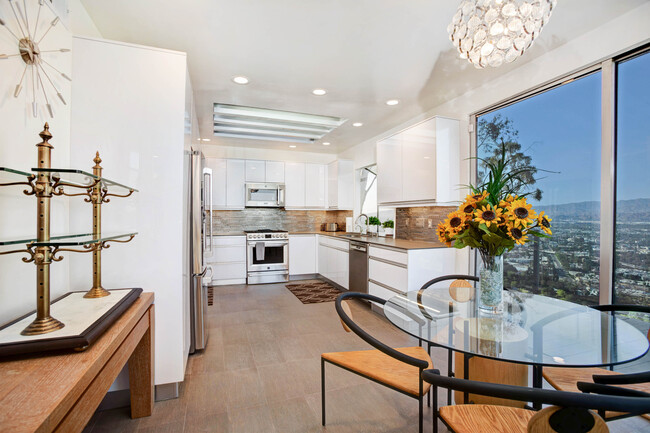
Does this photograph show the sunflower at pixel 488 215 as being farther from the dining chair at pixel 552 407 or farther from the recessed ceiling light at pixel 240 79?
the recessed ceiling light at pixel 240 79

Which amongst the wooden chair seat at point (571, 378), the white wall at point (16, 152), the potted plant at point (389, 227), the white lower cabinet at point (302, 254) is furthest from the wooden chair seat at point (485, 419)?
the white lower cabinet at point (302, 254)

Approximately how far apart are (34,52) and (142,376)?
1.83 metres

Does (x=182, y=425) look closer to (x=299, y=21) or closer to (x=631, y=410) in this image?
(x=631, y=410)

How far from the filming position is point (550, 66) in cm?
255

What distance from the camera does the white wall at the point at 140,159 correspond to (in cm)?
191

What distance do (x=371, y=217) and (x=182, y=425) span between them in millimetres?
4022

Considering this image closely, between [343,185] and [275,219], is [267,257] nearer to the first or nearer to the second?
[275,219]

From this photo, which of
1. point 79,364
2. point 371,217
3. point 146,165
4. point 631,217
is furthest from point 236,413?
point 371,217

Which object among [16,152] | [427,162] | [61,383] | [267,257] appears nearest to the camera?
[61,383]

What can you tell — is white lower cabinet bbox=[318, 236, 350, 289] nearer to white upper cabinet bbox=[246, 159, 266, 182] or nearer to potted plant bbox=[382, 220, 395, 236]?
potted plant bbox=[382, 220, 395, 236]

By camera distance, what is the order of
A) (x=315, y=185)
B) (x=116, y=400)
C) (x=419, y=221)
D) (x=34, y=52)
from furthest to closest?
(x=315, y=185)
(x=419, y=221)
(x=116, y=400)
(x=34, y=52)

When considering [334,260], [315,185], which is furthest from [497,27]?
[315,185]

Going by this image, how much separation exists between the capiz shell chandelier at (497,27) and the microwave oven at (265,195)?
473 cm

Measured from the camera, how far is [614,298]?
7.18 feet
